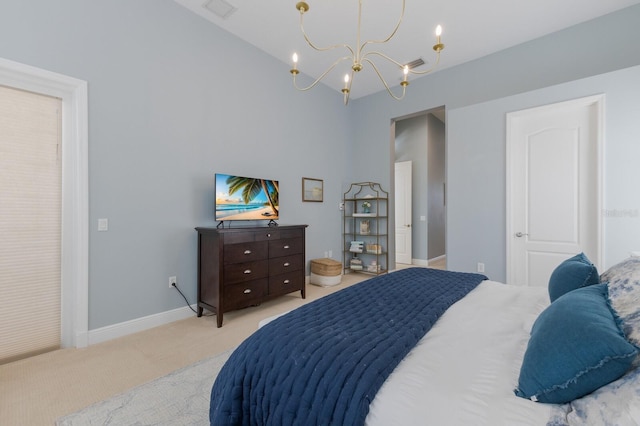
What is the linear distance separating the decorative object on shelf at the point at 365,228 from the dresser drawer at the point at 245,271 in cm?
222

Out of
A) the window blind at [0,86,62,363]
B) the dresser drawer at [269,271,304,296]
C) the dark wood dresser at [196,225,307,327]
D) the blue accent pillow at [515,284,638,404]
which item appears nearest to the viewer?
the blue accent pillow at [515,284,638,404]

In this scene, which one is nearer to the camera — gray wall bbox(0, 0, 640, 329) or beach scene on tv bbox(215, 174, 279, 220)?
gray wall bbox(0, 0, 640, 329)

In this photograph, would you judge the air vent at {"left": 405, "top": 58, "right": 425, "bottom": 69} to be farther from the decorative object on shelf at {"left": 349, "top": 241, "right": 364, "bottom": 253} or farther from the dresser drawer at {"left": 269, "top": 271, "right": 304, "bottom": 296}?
the dresser drawer at {"left": 269, "top": 271, "right": 304, "bottom": 296}

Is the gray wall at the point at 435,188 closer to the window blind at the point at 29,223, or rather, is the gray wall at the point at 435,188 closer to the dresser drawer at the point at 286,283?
the dresser drawer at the point at 286,283

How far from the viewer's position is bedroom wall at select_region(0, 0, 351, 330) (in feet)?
7.71

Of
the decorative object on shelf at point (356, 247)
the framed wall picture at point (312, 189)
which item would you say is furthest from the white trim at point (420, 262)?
the framed wall picture at point (312, 189)

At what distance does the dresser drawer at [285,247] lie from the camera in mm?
3342

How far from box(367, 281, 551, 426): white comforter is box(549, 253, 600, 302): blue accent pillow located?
0.83ft

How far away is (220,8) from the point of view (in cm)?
300

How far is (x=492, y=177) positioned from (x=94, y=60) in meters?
4.31

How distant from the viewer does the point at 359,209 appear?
206 inches

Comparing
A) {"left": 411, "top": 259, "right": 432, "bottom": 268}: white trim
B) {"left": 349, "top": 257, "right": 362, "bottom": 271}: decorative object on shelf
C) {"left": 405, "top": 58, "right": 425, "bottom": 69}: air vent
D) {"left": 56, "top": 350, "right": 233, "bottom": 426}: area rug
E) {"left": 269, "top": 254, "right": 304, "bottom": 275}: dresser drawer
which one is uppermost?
{"left": 405, "top": 58, "right": 425, "bottom": 69}: air vent

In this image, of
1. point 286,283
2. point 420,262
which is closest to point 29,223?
point 286,283

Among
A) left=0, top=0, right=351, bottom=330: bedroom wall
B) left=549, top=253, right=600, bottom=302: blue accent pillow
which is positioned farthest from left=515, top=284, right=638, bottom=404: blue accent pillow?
left=0, top=0, right=351, bottom=330: bedroom wall
